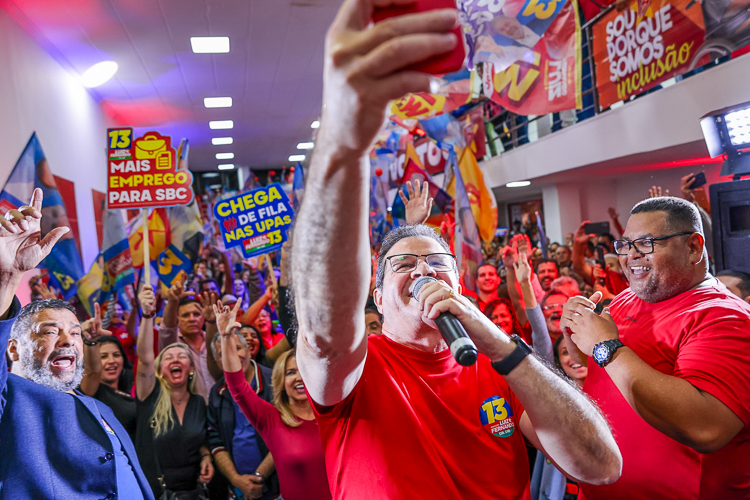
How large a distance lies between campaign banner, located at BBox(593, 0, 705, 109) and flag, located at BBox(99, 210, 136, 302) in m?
5.29

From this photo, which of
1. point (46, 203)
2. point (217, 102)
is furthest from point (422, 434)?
point (217, 102)

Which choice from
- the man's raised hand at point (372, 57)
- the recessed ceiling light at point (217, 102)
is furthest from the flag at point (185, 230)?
the man's raised hand at point (372, 57)

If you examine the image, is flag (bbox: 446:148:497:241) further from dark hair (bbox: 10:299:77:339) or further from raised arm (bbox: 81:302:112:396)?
dark hair (bbox: 10:299:77:339)

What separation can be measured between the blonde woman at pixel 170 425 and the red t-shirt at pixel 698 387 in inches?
89.9

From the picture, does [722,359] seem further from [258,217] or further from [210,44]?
[210,44]

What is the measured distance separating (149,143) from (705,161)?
24.8ft

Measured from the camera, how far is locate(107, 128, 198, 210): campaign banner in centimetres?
514

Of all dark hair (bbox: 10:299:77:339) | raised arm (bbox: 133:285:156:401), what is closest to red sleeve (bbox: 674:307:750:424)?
dark hair (bbox: 10:299:77:339)

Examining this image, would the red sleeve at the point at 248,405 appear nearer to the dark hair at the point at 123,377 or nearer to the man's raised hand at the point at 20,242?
the dark hair at the point at 123,377

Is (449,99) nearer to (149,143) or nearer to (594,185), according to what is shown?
(149,143)

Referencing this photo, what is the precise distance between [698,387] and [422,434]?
0.85 metres

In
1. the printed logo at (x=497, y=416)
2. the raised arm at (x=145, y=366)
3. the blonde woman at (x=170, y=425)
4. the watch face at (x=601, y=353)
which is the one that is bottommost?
the blonde woman at (x=170, y=425)

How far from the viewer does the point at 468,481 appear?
1302mm

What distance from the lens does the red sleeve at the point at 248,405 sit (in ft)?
9.34
